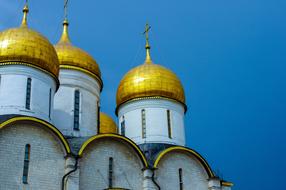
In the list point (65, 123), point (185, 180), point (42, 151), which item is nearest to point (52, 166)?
point (42, 151)

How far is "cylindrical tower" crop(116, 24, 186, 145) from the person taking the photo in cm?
1589

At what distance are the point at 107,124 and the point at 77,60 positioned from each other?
13.3 feet

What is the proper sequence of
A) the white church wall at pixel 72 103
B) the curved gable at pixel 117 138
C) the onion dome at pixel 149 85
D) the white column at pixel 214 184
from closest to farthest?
the curved gable at pixel 117 138 → the white column at pixel 214 184 → the white church wall at pixel 72 103 → the onion dome at pixel 149 85

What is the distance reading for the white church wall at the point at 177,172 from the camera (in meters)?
14.4

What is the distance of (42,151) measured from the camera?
496 inches

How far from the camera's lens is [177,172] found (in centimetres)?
1474

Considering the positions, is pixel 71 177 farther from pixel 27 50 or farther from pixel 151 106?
pixel 151 106

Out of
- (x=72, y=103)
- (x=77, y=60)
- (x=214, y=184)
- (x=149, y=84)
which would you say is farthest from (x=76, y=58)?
(x=214, y=184)

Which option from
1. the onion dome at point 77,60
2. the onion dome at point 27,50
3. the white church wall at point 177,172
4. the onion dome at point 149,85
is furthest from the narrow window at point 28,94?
the white church wall at point 177,172

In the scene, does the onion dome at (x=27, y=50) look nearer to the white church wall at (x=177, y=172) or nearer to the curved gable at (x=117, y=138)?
the curved gable at (x=117, y=138)

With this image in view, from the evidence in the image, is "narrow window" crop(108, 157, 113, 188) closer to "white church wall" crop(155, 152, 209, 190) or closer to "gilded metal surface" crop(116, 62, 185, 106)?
"white church wall" crop(155, 152, 209, 190)

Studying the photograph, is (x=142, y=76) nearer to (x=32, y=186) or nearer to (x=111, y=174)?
(x=111, y=174)

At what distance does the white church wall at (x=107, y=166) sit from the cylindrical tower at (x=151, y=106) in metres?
1.75

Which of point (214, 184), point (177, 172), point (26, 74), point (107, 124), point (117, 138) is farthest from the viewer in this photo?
point (107, 124)
